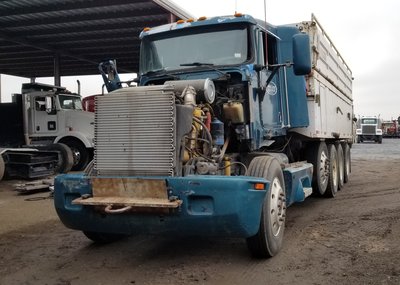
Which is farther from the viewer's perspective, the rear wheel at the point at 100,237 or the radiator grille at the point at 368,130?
the radiator grille at the point at 368,130

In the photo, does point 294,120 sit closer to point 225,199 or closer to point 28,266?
point 225,199

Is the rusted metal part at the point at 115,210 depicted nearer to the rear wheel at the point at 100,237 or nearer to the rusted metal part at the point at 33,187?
the rear wheel at the point at 100,237

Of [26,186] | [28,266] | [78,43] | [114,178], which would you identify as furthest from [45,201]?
[78,43]

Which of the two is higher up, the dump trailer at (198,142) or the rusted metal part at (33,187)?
the dump trailer at (198,142)

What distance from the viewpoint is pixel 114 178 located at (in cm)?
491

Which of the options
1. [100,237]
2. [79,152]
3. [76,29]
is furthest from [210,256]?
[76,29]

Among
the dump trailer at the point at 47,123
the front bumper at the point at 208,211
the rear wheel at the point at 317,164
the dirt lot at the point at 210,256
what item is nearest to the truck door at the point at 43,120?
the dump trailer at the point at 47,123

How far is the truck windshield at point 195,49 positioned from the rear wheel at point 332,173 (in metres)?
4.69

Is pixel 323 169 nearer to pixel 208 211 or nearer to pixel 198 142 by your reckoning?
pixel 198 142

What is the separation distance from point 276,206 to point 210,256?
3.09 feet

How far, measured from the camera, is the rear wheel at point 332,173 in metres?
9.90

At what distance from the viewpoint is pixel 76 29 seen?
58.9ft

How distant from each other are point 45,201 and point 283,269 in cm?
644

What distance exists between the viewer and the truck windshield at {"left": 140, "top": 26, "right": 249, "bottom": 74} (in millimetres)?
6160
